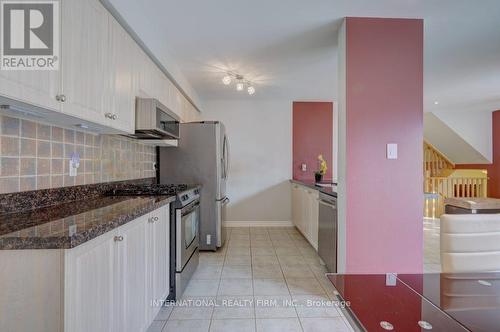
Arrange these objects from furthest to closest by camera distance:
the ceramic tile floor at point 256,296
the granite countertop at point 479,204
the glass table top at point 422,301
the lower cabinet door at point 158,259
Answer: the granite countertop at point 479,204, the ceramic tile floor at point 256,296, the lower cabinet door at point 158,259, the glass table top at point 422,301

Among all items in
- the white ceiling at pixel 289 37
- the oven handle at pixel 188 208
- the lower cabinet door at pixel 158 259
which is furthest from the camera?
the oven handle at pixel 188 208

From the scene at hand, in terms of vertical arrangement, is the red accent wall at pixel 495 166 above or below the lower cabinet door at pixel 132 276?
above

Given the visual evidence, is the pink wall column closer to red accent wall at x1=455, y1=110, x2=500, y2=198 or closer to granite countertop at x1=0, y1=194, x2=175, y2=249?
granite countertop at x1=0, y1=194, x2=175, y2=249

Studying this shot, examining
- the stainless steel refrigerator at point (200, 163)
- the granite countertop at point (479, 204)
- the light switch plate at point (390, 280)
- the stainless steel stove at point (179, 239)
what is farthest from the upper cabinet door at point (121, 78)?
the granite countertop at point (479, 204)

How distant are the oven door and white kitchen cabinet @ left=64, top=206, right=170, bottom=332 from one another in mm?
156

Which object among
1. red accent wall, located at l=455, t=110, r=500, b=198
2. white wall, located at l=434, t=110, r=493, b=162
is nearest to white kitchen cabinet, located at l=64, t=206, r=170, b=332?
white wall, located at l=434, t=110, r=493, b=162

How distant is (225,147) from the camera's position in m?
3.51

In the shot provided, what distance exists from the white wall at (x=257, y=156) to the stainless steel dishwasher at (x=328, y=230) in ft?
6.41

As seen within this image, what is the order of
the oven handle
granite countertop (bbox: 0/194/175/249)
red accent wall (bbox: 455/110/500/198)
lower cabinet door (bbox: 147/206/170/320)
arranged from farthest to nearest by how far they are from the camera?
1. red accent wall (bbox: 455/110/500/198)
2. the oven handle
3. lower cabinet door (bbox: 147/206/170/320)
4. granite countertop (bbox: 0/194/175/249)

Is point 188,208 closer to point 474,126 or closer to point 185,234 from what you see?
point 185,234

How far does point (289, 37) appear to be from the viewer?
8.10 feet

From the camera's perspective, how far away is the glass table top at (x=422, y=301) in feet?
2.58

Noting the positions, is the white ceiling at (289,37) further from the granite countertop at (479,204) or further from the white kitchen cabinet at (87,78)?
the granite countertop at (479,204)

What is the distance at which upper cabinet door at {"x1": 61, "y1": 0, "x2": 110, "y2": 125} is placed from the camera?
1295 mm
